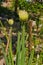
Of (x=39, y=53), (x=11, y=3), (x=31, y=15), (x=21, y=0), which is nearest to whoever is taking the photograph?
(x=39, y=53)

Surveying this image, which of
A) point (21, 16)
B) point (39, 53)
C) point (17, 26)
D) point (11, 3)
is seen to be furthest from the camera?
point (11, 3)

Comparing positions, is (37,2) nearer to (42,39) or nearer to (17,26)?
(17,26)

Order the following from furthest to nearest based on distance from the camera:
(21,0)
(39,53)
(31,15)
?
(21,0)
(31,15)
(39,53)

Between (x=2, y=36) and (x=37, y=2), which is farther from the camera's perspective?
(x=37, y=2)

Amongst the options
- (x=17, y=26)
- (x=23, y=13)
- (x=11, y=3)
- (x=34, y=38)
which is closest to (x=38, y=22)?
(x=17, y=26)

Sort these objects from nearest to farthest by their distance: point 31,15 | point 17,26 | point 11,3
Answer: point 17,26
point 31,15
point 11,3

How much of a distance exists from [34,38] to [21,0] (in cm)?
164

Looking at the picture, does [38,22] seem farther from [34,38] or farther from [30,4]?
[30,4]

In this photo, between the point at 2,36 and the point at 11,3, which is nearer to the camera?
the point at 2,36

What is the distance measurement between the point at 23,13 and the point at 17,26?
1877mm

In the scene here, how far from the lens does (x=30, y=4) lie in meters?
4.45

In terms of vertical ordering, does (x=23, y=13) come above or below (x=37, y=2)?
above

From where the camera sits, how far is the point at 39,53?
2.73 meters

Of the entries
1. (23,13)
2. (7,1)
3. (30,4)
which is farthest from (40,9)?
(23,13)
